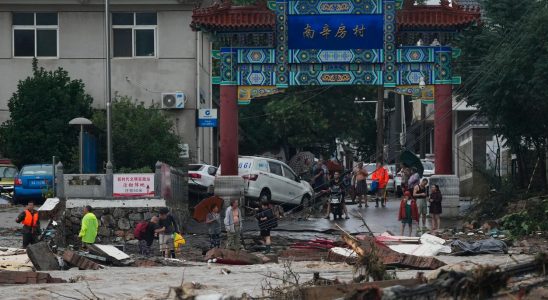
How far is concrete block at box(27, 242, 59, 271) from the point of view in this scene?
2638cm

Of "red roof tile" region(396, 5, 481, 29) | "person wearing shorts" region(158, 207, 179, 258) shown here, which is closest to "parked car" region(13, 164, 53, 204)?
"person wearing shorts" region(158, 207, 179, 258)

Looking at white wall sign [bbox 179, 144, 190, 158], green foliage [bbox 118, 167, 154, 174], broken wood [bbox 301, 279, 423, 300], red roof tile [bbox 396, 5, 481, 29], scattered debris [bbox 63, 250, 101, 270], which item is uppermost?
red roof tile [bbox 396, 5, 481, 29]

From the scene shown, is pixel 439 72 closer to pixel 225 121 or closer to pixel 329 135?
pixel 225 121

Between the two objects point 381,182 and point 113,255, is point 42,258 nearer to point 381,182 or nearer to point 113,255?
point 113,255

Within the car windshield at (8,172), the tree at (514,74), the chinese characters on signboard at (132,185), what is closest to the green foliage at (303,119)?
→ the car windshield at (8,172)

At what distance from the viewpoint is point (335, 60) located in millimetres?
39344

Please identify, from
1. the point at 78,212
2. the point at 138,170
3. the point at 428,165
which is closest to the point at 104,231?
the point at 78,212

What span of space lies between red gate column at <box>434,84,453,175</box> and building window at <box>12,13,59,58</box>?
1575 centimetres

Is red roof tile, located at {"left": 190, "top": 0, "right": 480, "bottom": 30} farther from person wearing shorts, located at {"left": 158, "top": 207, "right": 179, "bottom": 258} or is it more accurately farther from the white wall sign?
person wearing shorts, located at {"left": 158, "top": 207, "right": 179, "bottom": 258}

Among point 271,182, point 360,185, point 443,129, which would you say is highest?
point 443,129

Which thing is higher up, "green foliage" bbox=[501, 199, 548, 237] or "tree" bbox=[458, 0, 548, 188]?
"tree" bbox=[458, 0, 548, 188]

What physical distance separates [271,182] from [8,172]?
10.2 metres

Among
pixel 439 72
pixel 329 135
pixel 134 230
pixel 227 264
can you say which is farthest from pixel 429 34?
pixel 329 135

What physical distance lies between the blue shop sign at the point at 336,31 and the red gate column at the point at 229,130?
8.11ft
